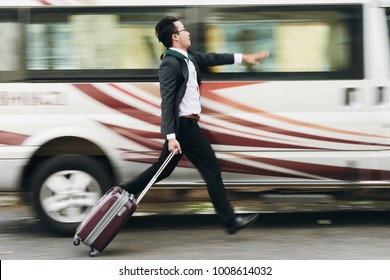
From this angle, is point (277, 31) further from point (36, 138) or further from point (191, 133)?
point (36, 138)

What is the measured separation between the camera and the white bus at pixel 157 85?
7.68 metres

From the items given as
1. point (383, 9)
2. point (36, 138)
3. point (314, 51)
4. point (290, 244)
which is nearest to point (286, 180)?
point (290, 244)

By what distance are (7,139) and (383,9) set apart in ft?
11.3

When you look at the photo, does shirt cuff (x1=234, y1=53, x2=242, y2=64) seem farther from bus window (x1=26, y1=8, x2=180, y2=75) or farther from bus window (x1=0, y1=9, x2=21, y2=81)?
bus window (x1=0, y1=9, x2=21, y2=81)

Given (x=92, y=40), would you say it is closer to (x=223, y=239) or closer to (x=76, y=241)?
(x=76, y=241)

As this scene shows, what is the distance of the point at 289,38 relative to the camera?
7.74 m

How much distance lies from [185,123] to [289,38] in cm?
125

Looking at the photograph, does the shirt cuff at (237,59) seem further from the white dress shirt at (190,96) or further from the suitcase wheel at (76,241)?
the suitcase wheel at (76,241)

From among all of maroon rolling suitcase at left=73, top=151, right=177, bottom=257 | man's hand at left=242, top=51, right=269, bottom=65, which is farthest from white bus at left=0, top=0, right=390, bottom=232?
maroon rolling suitcase at left=73, top=151, right=177, bottom=257

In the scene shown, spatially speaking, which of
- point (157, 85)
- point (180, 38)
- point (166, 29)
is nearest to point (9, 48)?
point (157, 85)

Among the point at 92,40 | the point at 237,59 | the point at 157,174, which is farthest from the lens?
the point at 92,40

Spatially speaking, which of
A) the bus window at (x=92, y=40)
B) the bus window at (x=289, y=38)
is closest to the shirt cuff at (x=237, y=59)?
the bus window at (x=289, y=38)

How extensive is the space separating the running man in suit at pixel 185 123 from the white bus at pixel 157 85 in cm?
38
